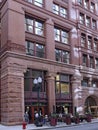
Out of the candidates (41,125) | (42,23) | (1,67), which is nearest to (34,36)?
(42,23)

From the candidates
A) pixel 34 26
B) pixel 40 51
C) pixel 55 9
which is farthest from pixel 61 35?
pixel 34 26

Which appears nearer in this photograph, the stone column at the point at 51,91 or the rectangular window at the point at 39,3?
the stone column at the point at 51,91

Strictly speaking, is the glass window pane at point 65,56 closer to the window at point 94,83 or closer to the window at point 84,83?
the window at point 84,83

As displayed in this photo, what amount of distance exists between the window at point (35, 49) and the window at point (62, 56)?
3.24 m

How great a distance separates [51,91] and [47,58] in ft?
15.9

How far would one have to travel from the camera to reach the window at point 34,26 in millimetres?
41606

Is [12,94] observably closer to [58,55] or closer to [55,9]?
[58,55]

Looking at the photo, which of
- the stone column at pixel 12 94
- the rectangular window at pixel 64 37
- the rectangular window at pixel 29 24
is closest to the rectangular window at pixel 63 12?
the rectangular window at pixel 64 37

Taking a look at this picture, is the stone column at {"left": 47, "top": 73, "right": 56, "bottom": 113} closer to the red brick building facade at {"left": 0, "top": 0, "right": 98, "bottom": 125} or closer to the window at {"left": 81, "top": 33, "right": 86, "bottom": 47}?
the red brick building facade at {"left": 0, "top": 0, "right": 98, "bottom": 125}

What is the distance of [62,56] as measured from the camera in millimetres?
46531

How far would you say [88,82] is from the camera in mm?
51125

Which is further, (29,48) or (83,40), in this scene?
(83,40)

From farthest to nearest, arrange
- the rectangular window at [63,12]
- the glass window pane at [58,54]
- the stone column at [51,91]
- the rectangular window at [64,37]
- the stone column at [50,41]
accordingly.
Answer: the rectangular window at [63,12]
the rectangular window at [64,37]
the glass window pane at [58,54]
the stone column at [50,41]
the stone column at [51,91]

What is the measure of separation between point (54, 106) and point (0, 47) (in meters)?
11.4
